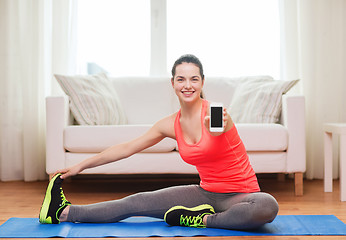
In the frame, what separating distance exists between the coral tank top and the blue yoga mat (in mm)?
196

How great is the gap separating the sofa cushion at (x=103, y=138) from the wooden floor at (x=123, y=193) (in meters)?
0.34

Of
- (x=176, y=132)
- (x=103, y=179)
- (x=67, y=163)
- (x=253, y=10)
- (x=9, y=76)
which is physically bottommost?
(x=103, y=179)

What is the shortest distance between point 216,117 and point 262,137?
123 centimetres

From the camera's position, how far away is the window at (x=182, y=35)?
3844 mm

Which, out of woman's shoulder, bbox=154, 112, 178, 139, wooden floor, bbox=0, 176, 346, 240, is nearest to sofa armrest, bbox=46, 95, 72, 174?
wooden floor, bbox=0, 176, 346, 240

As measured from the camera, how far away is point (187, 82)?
1.80m

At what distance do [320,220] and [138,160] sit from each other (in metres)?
1.20

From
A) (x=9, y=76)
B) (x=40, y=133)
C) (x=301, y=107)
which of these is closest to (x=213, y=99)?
(x=301, y=107)

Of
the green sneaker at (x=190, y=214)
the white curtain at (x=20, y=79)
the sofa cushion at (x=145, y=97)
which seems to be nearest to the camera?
the green sneaker at (x=190, y=214)

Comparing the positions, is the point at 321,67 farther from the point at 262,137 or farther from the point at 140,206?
the point at 140,206

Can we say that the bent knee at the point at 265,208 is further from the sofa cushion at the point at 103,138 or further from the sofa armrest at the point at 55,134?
the sofa armrest at the point at 55,134

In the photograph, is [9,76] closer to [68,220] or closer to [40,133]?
[40,133]

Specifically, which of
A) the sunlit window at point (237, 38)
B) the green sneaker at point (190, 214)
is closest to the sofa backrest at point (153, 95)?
the sunlit window at point (237, 38)

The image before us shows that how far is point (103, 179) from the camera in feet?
12.1
